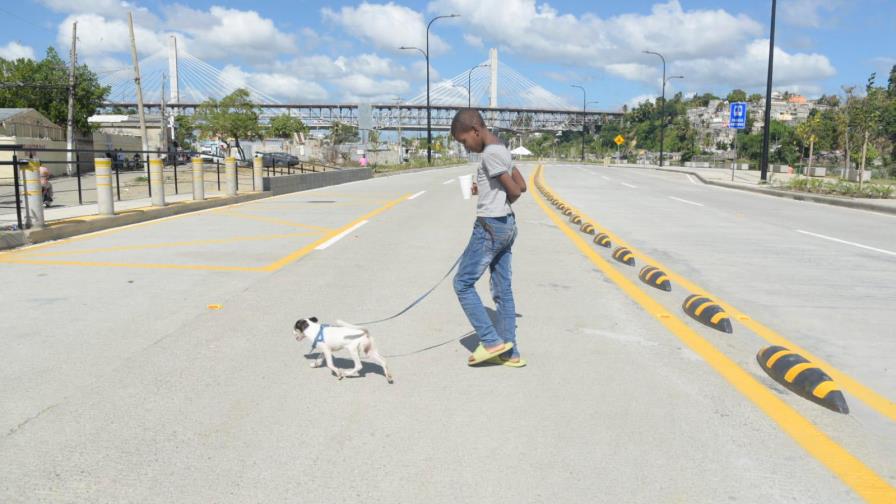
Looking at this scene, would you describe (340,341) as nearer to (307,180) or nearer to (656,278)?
(656,278)

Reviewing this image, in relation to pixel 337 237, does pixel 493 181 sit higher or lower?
higher

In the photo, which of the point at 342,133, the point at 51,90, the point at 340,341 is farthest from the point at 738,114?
the point at 342,133

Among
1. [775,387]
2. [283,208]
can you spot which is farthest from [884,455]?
[283,208]

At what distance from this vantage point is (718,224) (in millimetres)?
14258

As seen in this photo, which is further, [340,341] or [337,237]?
[337,237]

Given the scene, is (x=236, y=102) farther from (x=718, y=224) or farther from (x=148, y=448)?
(x=148, y=448)

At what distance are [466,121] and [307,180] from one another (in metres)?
22.8

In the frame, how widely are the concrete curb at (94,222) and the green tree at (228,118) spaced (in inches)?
1638

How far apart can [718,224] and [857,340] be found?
8995 mm

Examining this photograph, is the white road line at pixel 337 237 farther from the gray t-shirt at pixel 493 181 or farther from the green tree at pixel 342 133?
the green tree at pixel 342 133

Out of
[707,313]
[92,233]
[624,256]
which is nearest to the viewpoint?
[707,313]

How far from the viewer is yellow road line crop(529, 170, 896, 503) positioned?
318cm

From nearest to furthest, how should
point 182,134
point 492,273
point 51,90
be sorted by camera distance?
1. point 492,273
2. point 51,90
3. point 182,134

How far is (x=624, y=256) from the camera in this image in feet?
29.9
